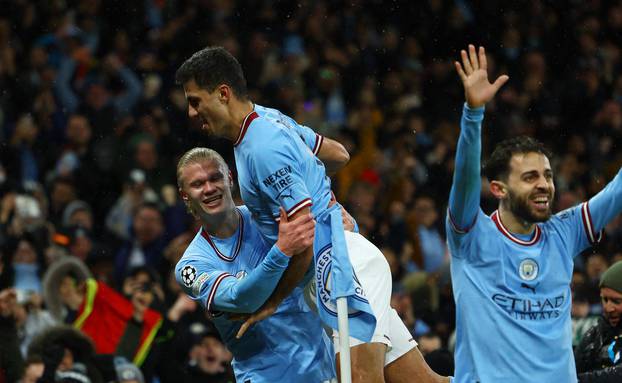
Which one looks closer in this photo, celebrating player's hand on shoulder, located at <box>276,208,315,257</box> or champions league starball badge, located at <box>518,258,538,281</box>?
celebrating player's hand on shoulder, located at <box>276,208,315,257</box>

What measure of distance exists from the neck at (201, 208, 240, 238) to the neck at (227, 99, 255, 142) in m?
0.54

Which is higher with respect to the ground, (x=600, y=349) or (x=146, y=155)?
(x=146, y=155)

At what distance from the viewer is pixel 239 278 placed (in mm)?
6406

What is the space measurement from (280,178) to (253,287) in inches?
21.5

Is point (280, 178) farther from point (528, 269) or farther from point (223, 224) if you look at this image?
point (528, 269)

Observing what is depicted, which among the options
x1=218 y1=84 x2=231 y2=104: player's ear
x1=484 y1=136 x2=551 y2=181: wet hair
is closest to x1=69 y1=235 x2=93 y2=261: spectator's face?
x1=218 y1=84 x2=231 y2=104: player's ear

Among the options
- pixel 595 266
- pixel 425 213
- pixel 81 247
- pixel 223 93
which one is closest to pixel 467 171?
pixel 223 93

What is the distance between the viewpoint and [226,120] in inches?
240

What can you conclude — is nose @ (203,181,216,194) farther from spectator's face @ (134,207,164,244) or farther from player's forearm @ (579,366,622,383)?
spectator's face @ (134,207,164,244)

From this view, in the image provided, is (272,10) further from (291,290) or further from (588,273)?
(291,290)

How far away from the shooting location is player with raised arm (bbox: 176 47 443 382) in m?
5.89

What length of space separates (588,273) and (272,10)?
25.1 feet

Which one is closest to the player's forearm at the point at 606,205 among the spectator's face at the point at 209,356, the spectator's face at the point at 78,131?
the spectator's face at the point at 209,356

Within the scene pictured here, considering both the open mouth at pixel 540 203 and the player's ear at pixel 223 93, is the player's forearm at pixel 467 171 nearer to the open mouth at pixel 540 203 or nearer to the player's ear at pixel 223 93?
the open mouth at pixel 540 203
